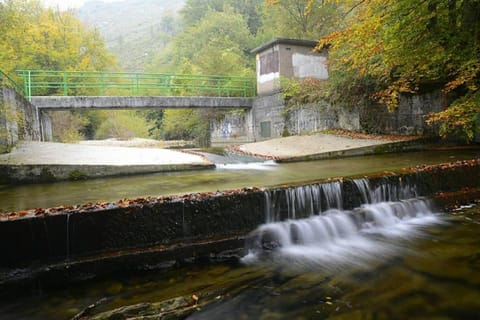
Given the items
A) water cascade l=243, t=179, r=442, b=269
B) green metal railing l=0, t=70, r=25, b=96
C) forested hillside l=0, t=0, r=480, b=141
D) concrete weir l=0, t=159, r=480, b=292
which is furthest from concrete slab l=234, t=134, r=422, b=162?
green metal railing l=0, t=70, r=25, b=96

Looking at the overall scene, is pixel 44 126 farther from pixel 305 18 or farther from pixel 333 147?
pixel 305 18

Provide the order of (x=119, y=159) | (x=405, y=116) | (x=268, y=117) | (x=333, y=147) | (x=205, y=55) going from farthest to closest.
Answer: (x=205, y=55)
(x=268, y=117)
(x=405, y=116)
(x=333, y=147)
(x=119, y=159)

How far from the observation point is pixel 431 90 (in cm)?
1225

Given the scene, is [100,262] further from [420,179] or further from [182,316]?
[420,179]

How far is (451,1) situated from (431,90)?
561 cm

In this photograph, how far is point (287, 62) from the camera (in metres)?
19.3

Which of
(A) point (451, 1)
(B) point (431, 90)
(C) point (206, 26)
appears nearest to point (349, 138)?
(B) point (431, 90)

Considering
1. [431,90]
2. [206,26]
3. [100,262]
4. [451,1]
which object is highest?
[206,26]

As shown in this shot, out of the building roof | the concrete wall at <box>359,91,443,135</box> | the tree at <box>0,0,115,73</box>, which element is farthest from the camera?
the tree at <box>0,0,115,73</box>

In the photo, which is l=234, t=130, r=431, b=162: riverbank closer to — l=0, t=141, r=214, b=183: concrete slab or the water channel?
l=0, t=141, r=214, b=183: concrete slab

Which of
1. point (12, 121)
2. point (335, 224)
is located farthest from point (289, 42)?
point (335, 224)

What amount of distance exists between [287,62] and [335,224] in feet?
51.4

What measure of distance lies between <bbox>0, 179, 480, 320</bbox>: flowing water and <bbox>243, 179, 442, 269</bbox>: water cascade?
15 mm

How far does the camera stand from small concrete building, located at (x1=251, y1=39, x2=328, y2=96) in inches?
754
